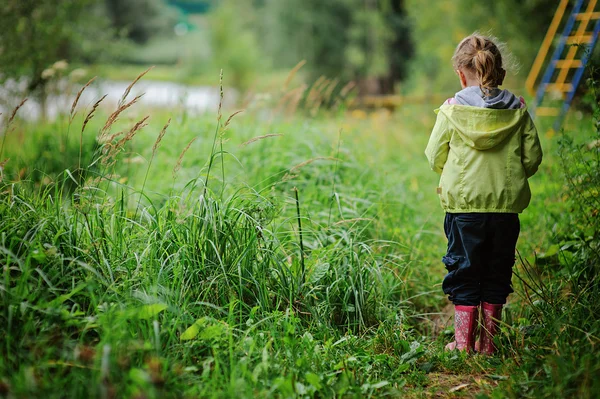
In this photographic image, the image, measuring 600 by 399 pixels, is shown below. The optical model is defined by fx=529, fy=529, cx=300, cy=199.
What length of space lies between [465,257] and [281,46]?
16097 millimetres

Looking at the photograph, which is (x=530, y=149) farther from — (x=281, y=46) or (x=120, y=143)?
(x=281, y=46)

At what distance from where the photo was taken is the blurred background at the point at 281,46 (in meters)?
7.43

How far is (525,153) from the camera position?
2.72m

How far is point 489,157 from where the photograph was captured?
2.70 meters

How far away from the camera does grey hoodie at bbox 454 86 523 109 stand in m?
2.69

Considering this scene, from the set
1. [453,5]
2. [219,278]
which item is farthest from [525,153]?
[453,5]

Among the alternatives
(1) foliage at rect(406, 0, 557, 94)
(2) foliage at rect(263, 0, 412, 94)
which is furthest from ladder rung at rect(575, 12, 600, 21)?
(2) foliage at rect(263, 0, 412, 94)

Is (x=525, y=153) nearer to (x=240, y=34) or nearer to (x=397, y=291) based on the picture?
(x=397, y=291)

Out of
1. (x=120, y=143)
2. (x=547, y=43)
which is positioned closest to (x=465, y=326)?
(x=120, y=143)

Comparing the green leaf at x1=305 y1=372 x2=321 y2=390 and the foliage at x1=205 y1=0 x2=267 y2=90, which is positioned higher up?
the foliage at x1=205 y1=0 x2=267 y2=90

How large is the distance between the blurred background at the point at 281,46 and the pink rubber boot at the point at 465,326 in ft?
4.57

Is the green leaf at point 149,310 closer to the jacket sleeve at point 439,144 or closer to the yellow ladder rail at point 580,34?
the jacket sleeve at point 439,144

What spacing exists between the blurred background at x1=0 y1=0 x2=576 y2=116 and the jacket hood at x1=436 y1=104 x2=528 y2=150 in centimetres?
47

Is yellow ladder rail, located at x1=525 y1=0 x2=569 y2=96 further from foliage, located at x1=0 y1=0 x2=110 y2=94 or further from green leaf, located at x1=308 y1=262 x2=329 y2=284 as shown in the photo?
foliage, located at x1=0 y1=0 x2=110 y2=94
